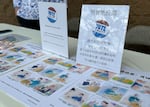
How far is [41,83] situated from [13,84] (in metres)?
0.09

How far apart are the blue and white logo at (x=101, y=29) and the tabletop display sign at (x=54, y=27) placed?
0.41ft

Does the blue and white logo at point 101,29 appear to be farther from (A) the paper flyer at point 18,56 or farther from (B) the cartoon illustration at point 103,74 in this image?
(A) the paper flyer at point 18,56

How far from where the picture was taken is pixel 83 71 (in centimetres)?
63

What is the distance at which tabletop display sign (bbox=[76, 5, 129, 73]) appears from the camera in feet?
1.90

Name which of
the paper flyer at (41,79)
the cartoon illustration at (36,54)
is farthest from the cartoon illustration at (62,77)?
the cartoon illustration at (36,54)

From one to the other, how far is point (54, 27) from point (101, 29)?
205 mm

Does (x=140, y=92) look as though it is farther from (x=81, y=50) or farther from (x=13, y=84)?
(x=13, y=84)

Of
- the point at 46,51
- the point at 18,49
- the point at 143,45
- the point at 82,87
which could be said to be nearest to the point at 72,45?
the point at 46,51

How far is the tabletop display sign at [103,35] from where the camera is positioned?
58 centimetres

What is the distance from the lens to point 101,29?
610mm

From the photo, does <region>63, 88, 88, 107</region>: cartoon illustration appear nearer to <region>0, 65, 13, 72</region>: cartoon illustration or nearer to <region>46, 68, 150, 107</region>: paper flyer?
<region>46, 68, 150, 107</region>: paper flyer

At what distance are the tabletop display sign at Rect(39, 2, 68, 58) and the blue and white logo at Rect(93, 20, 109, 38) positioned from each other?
0.13m

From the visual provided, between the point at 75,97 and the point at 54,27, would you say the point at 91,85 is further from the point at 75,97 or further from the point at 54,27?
the point at 54,27

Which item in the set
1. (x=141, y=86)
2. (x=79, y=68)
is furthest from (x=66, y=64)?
(x=141, y=86)
